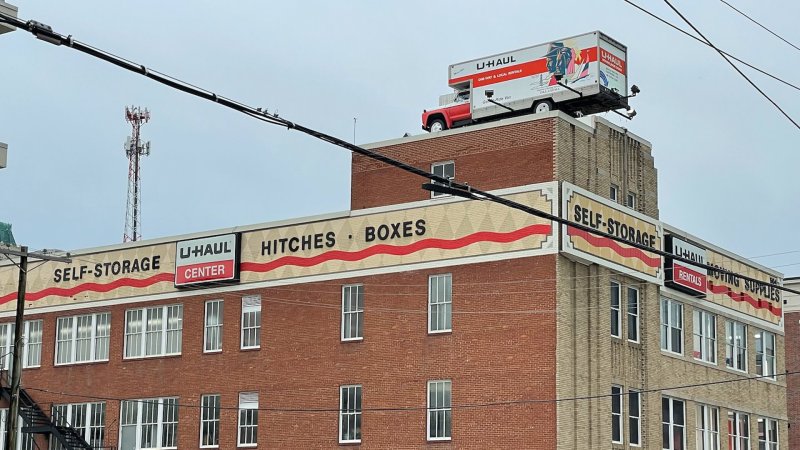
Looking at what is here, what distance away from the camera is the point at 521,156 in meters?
42.4

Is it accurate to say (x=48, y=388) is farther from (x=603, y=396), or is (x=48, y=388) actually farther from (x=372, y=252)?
(x=603, y=396)

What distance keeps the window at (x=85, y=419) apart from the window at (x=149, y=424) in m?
1.13

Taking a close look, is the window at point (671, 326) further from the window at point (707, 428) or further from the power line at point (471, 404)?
the window at point (707, 428)

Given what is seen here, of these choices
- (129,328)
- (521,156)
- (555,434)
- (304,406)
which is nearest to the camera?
(555,434)

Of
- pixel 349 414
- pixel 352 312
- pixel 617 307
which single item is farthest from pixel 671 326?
pixel 349 414

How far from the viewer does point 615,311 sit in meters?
44.1

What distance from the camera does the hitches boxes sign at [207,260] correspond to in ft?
159

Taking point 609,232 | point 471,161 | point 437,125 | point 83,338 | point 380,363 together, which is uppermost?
point 437,125

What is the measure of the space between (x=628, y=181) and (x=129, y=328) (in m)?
19.8

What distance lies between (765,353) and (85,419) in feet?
89.0

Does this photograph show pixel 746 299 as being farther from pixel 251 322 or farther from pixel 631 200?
pixel 251 322

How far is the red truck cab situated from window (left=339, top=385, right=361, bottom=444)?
32.3ft

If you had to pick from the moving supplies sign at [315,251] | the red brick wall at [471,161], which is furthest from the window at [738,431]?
the red brick wall at [471,161]

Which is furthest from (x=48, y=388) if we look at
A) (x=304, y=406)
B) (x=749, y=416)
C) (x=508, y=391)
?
(x=749, y=416)
